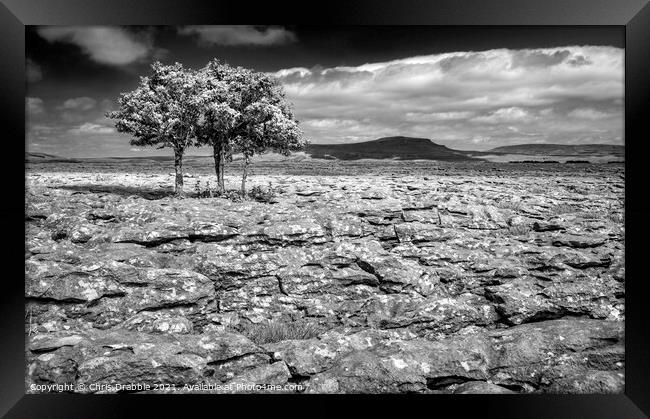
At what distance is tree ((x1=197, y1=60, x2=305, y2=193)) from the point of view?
10409 mm

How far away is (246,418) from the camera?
758 cm

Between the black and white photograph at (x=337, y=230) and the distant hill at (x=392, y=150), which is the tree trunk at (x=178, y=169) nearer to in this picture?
the black and white photograph at (x=337, y=230)

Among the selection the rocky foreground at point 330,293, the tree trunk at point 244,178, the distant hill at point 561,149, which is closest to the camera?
the rocky foreground at point 330,293

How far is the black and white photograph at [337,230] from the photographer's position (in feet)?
22.7

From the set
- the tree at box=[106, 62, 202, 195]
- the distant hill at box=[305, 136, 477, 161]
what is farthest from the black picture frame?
the distant hill at box=[305, 136, 477, 161]

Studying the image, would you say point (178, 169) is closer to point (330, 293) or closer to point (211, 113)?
point (211, 113)

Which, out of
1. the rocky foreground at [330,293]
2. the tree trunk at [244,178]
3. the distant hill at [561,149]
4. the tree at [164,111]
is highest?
the tree at [164,111]

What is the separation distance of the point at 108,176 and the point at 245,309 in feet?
29.6

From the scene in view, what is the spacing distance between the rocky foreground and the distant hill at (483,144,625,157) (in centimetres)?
49

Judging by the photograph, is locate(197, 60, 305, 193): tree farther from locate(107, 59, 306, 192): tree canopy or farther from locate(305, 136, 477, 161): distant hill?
locate(305, 136, 477, 161): distant hill
